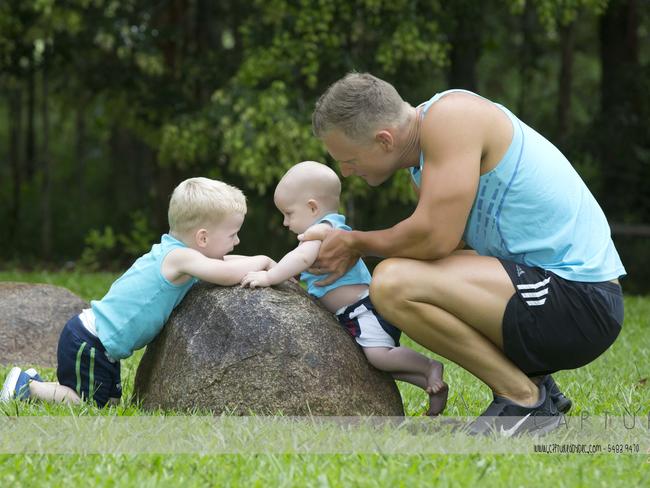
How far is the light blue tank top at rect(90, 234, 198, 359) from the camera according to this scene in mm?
4676

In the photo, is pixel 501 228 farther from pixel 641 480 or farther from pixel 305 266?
pixel 641 480

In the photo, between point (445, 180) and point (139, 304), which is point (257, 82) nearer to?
point (139, 304)

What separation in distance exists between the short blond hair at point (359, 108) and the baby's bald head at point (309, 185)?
0.33 meters

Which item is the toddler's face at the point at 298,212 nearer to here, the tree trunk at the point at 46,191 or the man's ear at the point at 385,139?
the man's ear at the point at 385,139

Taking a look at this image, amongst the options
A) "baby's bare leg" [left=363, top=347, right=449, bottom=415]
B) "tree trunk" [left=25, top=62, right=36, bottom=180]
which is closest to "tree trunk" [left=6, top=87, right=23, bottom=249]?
"tree trunk" [left=25, top=62, right=36, bottom=180]

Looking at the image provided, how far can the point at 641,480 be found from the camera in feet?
12.2

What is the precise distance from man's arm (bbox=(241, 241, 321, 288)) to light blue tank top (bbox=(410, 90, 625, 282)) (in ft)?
2.47

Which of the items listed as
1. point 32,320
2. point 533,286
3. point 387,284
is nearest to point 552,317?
point 533,286

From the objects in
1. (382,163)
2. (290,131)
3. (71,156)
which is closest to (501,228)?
(382,163)

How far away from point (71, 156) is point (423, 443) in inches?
801

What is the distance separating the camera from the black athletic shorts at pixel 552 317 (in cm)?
430

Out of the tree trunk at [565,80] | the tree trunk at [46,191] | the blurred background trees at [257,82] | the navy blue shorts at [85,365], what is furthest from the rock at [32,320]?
the tree trunk at [565,80]

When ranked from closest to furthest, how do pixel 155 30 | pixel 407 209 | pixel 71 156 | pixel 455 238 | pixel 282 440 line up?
pixel 282 440, pixel 455 238, pixel 155 30, pixel 407 209, pixel 71 156

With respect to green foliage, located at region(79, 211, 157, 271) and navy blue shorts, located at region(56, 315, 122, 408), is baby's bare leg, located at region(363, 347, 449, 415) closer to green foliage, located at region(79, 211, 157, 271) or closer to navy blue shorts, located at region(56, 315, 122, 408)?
navy blue shorts, located at region(56, 315, 122, 408)
